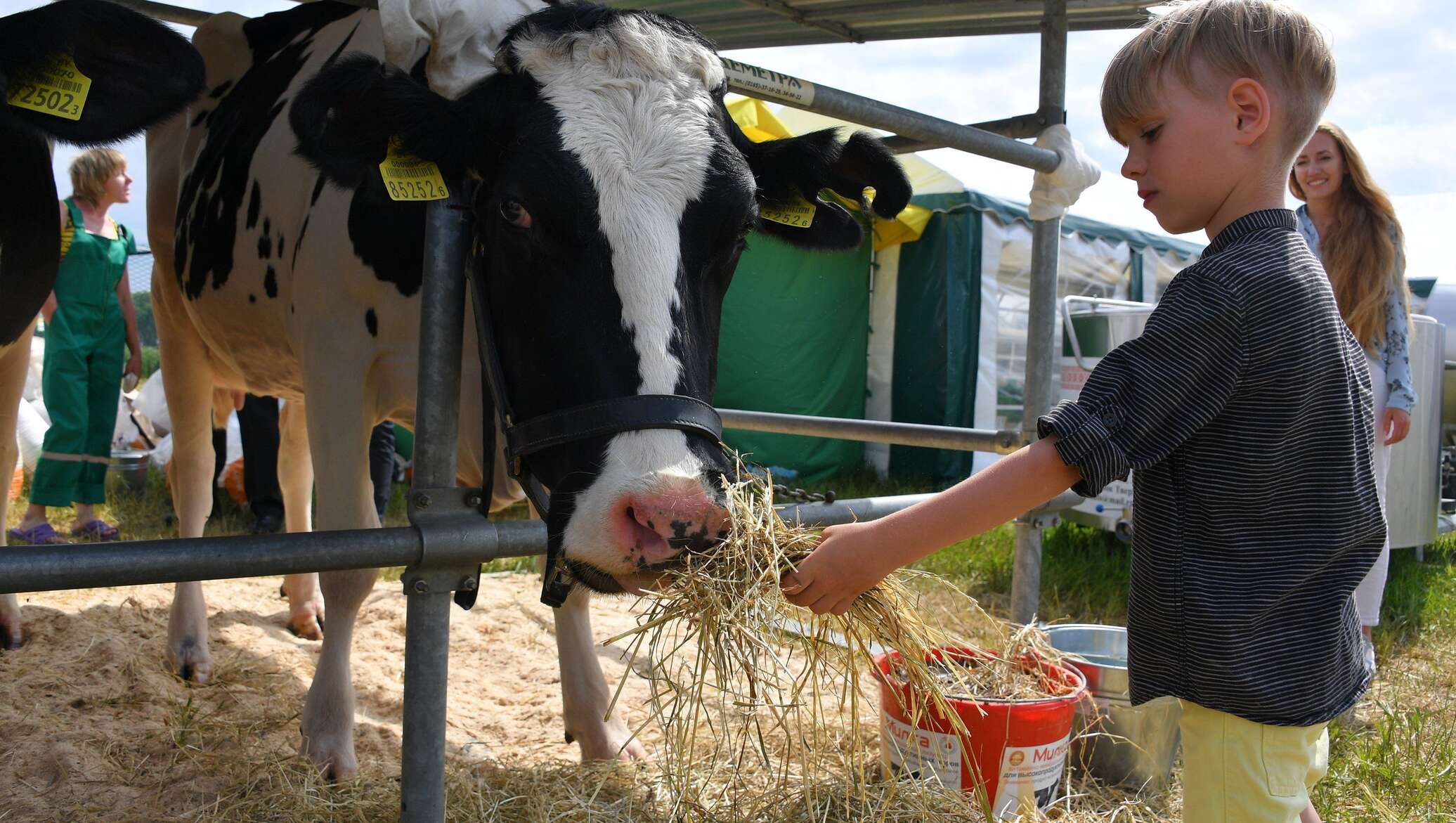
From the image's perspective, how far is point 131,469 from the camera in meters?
6.91

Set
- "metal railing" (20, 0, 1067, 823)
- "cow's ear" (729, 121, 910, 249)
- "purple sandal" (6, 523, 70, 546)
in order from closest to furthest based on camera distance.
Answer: "metal railing" (20, 0, 1067, 823) < "cow's ear" (729, 121, 910, 249) < "purple sandal" (6, 523, 70, 546)

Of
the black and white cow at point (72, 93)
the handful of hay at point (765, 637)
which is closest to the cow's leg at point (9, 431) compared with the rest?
the black and white cow at point (72, 93)

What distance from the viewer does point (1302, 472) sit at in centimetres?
157

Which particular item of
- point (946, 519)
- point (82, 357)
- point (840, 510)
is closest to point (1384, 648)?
point (840, 510)

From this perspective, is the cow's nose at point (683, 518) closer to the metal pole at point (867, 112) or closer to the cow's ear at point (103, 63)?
the metal pole at point (867, 112)

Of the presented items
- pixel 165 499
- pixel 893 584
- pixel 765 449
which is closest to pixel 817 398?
pixel 765 449

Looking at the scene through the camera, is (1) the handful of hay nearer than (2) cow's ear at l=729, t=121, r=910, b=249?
Yes

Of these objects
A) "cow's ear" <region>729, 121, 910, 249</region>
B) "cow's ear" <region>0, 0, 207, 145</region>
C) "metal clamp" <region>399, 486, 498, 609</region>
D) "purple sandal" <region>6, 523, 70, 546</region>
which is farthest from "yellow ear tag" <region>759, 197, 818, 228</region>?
"purple sandal" <region>6, 523, 70, 546</region>

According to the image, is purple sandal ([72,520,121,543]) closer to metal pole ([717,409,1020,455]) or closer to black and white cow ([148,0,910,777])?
black and white cow ([148,0,910,777])

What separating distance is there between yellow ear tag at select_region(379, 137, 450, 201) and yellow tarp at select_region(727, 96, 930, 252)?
20.1 feet

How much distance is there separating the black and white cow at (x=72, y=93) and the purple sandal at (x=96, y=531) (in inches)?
136

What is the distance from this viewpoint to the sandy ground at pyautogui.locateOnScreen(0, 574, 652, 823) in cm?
266

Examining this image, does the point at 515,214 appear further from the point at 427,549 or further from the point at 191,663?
the point at 191,663

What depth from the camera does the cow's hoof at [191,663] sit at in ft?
11.5
